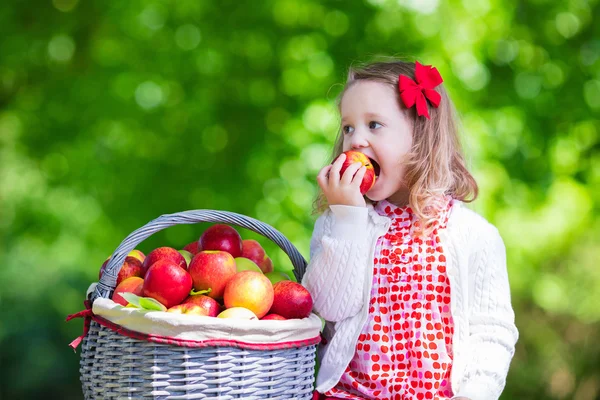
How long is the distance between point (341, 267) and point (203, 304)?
1.65 feet

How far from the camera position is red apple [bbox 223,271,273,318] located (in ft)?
7.39

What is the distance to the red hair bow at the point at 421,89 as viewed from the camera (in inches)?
106

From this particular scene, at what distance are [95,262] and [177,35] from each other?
2.11 meters

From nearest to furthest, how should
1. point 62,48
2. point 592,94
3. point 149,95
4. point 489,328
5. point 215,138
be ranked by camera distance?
point 489,328 < point 592,94 < point 215,138 < point 149,95 < point 62,48

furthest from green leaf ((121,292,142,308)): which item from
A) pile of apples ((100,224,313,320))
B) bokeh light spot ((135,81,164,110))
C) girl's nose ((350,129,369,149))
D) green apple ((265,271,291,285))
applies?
bokeh light spot ((135,81,164,110))

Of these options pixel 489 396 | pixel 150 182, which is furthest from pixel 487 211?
pixel 489 396

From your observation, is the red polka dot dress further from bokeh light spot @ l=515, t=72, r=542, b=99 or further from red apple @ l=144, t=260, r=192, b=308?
bokeh light spot @ l=515, t=72, r=542, b=99

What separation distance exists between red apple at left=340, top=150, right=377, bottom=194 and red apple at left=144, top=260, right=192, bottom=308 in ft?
2.23

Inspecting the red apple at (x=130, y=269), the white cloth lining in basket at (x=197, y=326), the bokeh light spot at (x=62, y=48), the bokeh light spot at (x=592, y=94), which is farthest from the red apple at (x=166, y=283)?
the bokeh light spot at (x=62, y=48)

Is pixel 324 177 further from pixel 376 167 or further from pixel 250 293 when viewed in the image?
pixel 250 293

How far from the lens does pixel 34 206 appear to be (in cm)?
668

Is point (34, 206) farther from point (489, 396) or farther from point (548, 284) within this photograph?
point (489, 396)

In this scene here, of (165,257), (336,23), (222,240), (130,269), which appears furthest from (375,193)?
(336,23)

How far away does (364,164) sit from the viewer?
2.57 m
